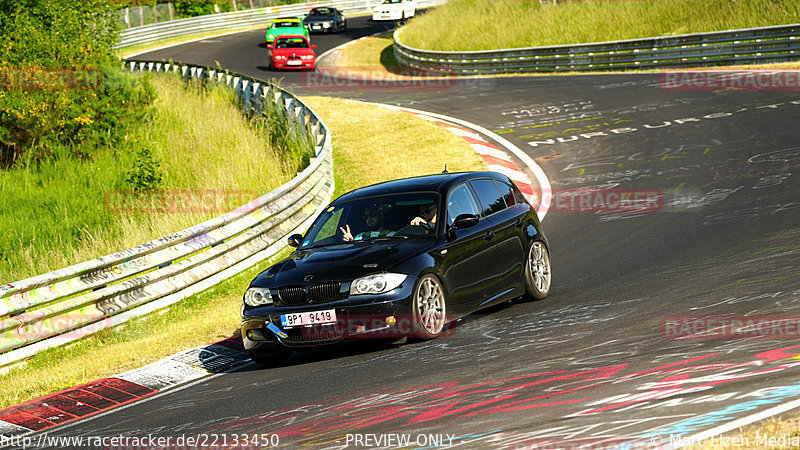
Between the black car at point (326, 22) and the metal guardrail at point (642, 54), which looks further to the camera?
the black car at point (326, 22)

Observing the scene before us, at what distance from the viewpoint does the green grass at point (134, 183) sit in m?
16.2

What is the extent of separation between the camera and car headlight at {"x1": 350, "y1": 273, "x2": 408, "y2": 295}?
27.6ft

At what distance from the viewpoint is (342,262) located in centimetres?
874

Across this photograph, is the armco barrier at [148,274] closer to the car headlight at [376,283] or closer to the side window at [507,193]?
the car headlight at [376,283]

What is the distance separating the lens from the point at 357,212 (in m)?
9.79

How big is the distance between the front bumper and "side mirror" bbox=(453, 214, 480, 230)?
1.11m

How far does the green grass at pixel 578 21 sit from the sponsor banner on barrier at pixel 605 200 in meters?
18.3

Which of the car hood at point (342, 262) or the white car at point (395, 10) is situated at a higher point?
the white car at point (395, 10)

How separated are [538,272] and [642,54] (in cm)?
2200

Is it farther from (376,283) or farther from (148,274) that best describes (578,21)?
(376,283)

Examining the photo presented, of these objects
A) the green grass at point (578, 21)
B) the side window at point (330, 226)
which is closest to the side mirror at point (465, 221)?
the side window at point (330, 226)

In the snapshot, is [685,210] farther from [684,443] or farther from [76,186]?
[76,186]

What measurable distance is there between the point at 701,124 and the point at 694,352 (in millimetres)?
14816

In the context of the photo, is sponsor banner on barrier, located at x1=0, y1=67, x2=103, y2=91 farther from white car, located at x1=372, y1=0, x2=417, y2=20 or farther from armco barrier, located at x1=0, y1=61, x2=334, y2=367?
white car, located at x1=372, y1=0, x2=417, y2=20
